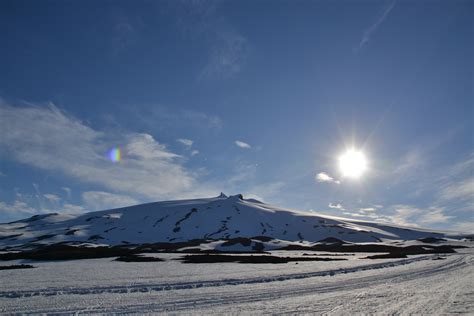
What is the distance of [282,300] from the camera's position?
19.5 metres

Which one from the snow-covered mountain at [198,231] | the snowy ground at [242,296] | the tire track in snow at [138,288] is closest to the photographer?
the snowy ground at [242,296]

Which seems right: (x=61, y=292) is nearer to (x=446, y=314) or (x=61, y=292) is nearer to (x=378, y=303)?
(x=378, y=303)

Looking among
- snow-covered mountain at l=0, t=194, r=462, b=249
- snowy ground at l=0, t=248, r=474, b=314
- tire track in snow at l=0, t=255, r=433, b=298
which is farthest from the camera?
snow-covered mountain at l=0, t=194, r=462, b=249

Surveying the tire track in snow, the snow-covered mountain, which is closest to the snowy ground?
the tire track in snow

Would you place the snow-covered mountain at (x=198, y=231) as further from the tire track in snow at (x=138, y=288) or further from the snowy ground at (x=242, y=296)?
the snowy ground at (x=242, y=296)

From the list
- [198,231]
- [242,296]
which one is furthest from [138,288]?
[198,231]

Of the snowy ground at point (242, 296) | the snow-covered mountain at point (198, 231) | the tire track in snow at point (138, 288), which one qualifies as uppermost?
the snow-covered mountain at point (198, 231)

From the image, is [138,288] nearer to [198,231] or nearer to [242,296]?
[242,296]

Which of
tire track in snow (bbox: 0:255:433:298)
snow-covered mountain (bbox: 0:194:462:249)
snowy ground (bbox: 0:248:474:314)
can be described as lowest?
snowy ground (bbox: 0:248:474:314)

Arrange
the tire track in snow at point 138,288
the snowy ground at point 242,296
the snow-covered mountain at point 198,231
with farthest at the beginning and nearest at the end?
the snow-covered mountain at point 198,231, the tire track in snow at point 138,288, the snowy ground at point 242,296

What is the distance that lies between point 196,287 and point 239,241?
297 ft

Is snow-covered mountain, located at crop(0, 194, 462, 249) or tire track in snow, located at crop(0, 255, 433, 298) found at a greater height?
snow-covered mountain, located at crop(0, 194, 462, 249)

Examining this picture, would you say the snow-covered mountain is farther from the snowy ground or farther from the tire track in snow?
the snowy ground

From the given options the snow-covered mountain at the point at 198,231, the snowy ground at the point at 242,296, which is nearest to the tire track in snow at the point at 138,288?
the snowy ground at the point at 242,296
